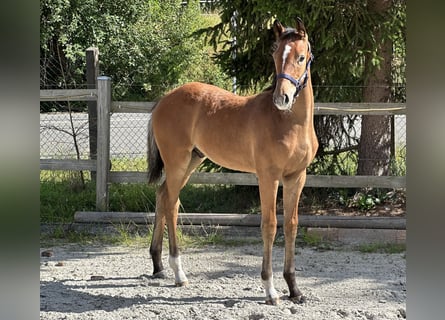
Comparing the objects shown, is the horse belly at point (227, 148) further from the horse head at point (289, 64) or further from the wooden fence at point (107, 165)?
the wooden fence at point (107, 165)

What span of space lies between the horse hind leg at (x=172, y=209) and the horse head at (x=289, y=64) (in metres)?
1.33

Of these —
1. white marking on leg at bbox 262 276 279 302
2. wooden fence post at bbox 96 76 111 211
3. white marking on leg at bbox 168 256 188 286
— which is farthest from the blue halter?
wooden fence post at bbox 96 76 111 211

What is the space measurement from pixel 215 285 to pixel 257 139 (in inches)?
51.0

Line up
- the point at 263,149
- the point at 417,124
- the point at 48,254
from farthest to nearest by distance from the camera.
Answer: the point at 48,254, the point at 263,149, the point at 417,124

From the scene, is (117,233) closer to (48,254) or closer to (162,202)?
(48,254)

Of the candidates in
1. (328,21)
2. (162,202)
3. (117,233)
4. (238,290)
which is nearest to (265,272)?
(238,290)

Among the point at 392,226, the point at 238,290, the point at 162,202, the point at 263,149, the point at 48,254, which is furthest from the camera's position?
the point at 392,226

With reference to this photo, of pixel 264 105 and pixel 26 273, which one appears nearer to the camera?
pixel 26 273

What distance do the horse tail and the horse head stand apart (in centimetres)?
162

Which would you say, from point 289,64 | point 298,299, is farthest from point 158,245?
point 289,64

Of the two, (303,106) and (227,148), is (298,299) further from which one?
(303,106)

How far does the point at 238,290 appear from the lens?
14.9 feet

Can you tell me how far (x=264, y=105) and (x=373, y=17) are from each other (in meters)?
2.44

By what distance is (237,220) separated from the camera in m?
6.26
